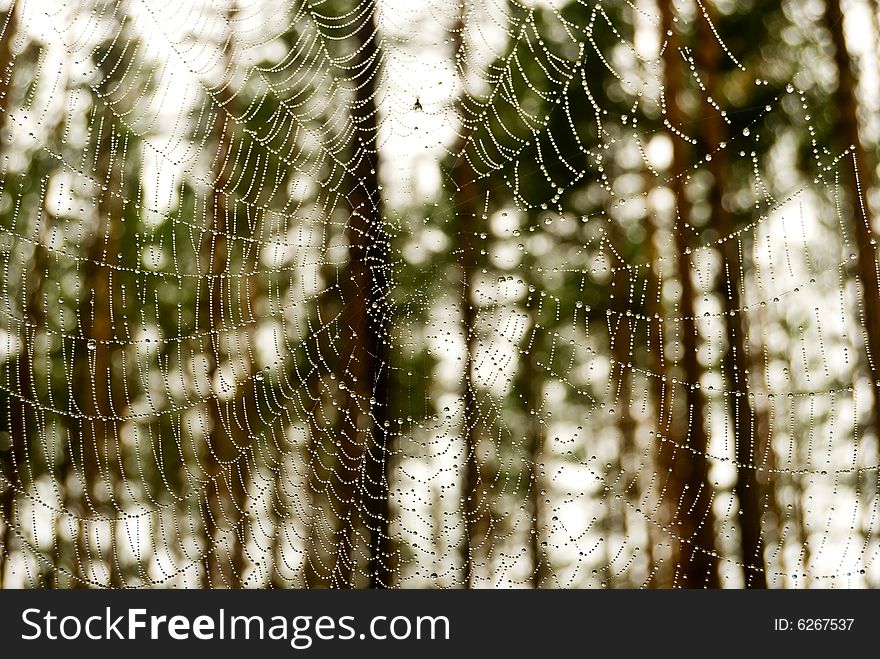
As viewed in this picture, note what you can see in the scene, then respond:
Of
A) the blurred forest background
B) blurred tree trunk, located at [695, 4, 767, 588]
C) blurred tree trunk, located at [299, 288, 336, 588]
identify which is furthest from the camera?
blurred tree trunk, located at [299, 288, 336, 588]

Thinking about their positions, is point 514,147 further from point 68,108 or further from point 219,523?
point 219,523

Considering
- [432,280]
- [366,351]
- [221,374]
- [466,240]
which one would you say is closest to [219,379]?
[221,374]

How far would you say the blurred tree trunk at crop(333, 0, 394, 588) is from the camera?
8.87 ft

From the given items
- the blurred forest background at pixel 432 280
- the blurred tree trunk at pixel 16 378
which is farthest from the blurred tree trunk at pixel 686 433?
the blurred tree trunk at pixel 16 378

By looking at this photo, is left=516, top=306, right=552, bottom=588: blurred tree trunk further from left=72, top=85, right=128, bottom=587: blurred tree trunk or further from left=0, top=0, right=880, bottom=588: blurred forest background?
left=72, top=85, right=128, bottom=587: blurred tree trunk

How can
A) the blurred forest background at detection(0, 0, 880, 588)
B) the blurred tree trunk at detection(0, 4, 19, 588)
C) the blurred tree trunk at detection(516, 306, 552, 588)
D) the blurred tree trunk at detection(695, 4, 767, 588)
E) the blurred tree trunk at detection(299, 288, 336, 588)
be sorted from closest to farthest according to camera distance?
the blurred tree trunk at detection(0, 4, 19, 588)
the blurred forest background at detection(0, 0, 880, 588)
the blurred tree trunk at detection(695, 4, 767, 588)
the blurred tree trunk at detection(299, 288, 336, 588)
the blurred tree trunk at detection(516, 306, 552, 588)

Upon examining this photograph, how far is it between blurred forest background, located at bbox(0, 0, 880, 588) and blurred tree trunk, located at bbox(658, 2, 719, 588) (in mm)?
15

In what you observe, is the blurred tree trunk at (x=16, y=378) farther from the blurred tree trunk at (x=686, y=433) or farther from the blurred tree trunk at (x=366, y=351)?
the blurred tree trunk at (x=686, y=433)

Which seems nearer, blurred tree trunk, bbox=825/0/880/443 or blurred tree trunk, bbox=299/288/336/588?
blurred tree trunk, bbox=825/0/880/443

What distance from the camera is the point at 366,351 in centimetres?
290

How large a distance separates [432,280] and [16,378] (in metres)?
1.46

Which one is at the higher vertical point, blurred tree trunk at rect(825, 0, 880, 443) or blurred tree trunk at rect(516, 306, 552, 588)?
blurred tree trunk at rect(825, 0, 880, 443)

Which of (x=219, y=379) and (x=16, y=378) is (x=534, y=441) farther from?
(x=16, y=378)

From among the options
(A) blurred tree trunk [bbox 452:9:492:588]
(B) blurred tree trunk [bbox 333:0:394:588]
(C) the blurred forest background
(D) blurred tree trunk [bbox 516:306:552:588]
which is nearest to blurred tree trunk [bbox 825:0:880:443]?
(C) the blurred forest background
